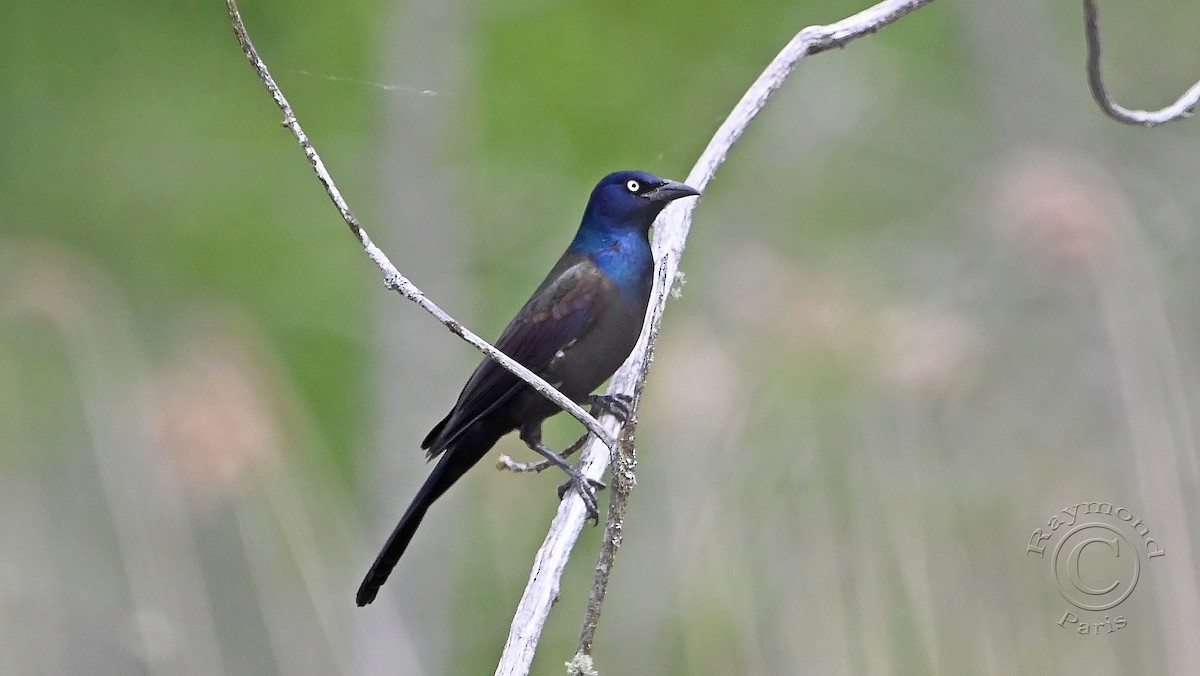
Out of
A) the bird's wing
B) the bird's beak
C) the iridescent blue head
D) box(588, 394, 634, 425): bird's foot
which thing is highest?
the iridescent blue head

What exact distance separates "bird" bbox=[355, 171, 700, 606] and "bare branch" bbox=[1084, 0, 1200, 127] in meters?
0.95

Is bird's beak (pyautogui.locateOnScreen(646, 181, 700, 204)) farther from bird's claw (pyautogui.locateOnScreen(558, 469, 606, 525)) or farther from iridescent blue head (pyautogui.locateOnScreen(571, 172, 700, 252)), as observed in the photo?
bird's claw (pyautogui.locateOnScreen(558, 469, 606, 525))

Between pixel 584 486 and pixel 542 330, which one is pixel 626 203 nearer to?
pixel 542 330

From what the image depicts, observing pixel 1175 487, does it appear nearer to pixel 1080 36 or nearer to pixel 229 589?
pixel 229 589

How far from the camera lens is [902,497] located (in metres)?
3.59

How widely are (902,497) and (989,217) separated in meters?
1.20

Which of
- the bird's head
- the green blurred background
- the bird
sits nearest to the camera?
the bird

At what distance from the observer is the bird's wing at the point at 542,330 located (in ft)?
10.4

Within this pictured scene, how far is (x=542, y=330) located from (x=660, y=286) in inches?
49.0

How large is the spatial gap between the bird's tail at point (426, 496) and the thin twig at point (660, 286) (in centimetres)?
34

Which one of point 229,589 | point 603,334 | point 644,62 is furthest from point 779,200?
point 603,334

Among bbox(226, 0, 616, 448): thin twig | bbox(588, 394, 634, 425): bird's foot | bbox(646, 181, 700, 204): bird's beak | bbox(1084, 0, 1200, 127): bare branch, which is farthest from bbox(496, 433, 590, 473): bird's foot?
bbox(1084, 0, 1200, 127): bare branch

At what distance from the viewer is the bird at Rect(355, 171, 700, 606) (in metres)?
3.16

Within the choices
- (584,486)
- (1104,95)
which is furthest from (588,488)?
(1104,95)
